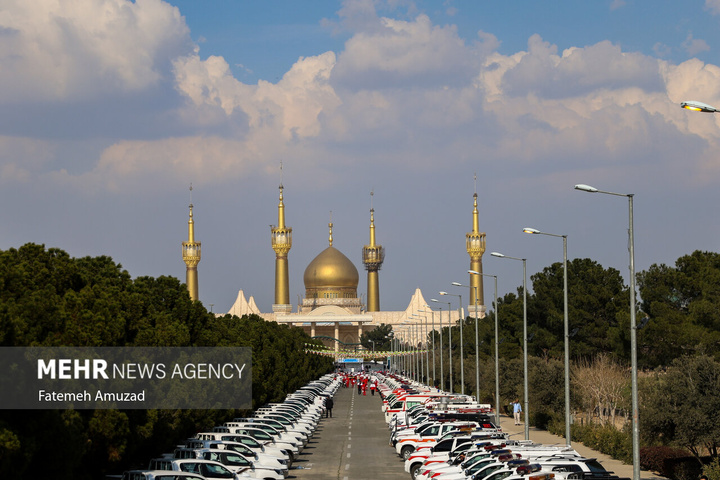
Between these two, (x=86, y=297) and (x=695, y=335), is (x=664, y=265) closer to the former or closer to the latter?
(x=695, y=335)

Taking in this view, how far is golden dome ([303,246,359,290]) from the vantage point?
173750 mm

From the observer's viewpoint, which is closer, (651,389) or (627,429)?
(651,389)

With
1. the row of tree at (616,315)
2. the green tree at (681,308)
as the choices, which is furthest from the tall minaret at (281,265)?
the green tree at (681,308)

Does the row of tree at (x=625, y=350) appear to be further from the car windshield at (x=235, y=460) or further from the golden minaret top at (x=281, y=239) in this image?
the golden minaret top at (x=281, y=239)

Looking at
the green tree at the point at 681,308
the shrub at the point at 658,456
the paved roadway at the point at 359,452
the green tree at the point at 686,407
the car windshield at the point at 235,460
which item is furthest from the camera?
the green tree at the point at 681,308

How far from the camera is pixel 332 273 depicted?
174125mm

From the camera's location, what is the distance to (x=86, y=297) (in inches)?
1025

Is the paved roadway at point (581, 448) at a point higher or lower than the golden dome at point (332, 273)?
lower

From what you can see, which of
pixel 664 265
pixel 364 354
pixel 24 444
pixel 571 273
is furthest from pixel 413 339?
pixel 24 444

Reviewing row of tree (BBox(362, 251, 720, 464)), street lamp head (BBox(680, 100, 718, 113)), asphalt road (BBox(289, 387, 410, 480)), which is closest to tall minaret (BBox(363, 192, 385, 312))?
row of tree (BBox(362, 251, 720, 464))

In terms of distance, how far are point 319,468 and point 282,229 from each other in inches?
5345

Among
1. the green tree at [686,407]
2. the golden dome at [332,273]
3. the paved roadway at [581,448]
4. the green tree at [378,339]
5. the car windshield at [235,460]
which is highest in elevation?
the golden dome at [332,273]

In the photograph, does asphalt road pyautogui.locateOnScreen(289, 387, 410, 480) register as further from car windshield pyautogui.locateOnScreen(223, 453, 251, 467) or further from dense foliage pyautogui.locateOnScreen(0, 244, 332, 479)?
dense foliage pyautogui.locateOnScreen(0, 244, 332, 479)

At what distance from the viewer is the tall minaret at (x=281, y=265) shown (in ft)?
546
